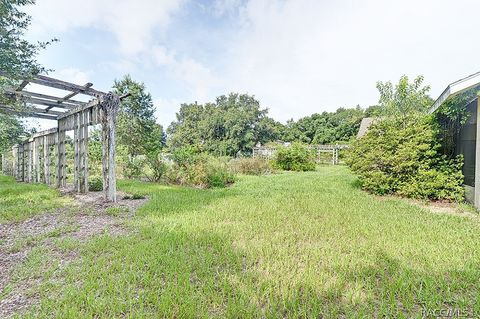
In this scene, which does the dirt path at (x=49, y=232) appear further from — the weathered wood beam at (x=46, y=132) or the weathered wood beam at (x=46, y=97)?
the weathered wood beam at (x=46, y=132)

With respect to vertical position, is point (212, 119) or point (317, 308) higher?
point (212, 119)

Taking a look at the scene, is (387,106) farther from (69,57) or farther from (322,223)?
(69,57)

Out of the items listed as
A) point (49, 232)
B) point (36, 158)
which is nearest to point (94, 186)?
point (49, 232)

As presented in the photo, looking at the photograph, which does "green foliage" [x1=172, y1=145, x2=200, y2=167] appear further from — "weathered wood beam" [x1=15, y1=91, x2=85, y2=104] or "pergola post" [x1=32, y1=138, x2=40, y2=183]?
"pergola post" [x1=32, y1=138, x2=40, y2=183]

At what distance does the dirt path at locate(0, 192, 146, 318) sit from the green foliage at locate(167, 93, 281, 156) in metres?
21.6

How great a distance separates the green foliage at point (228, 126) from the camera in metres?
31.1

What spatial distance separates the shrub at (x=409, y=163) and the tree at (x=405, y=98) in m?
0.78

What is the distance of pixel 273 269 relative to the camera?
2613mm

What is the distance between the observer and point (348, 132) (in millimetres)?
33656

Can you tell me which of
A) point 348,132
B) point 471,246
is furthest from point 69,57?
point 348,132

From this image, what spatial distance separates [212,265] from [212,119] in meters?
31.0

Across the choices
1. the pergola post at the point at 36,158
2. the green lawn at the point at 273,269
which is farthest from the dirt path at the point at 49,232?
the pergola post at the point at 36,158

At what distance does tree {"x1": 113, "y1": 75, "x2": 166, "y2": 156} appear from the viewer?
16.5m

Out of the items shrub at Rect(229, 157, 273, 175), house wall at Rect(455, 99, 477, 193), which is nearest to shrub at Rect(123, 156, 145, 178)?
shrub at Rect(229, 157, 273, 175)
